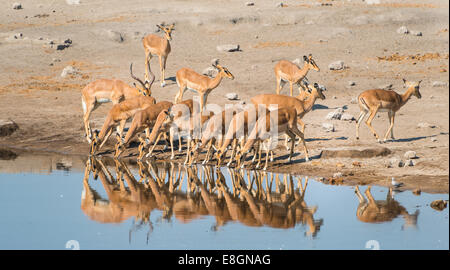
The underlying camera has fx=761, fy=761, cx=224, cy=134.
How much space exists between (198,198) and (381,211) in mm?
3079

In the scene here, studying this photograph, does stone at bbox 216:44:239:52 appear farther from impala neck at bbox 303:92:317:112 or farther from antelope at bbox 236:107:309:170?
antelope at bbox 236:107:309:170

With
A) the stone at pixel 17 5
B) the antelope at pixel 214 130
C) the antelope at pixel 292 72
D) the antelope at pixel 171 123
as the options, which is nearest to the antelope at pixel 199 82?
the antelope at pixel 292 72

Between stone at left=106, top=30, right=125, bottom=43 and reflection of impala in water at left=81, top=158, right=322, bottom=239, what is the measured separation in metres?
16.8

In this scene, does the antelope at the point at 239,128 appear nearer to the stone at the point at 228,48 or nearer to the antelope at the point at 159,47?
the antelope at the point at 159,47

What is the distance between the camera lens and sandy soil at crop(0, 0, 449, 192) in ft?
54.8

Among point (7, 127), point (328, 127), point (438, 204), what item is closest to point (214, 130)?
point (328, 127)

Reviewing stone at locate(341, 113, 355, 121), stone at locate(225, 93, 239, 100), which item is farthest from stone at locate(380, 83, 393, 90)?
stone at locate(225, 93, 239, 100)

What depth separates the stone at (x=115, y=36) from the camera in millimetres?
31641

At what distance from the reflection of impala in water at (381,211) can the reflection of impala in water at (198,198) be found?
0.75 m

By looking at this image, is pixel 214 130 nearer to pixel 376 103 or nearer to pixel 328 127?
pixel 328 127

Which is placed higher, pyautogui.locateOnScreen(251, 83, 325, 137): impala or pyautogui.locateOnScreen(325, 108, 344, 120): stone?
pyautogui.locateOnScreen(251, 83, 325, 137): impala
